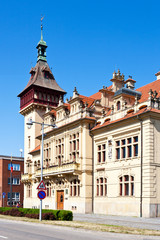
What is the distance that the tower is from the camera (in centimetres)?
5797

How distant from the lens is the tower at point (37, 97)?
57969 mm

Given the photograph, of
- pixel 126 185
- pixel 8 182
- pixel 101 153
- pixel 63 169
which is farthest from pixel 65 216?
pixel 8 182

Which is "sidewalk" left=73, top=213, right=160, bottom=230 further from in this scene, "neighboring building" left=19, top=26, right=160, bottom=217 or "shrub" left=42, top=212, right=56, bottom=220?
"shrub" left=42, top=212, right=56, bottom=220

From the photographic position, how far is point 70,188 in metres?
40.9

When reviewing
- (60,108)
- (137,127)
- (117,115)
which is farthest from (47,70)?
(137,127)

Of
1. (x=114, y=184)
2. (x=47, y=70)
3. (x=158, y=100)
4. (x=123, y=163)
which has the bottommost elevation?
(x=114, y=184)

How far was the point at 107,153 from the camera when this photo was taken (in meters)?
36.9

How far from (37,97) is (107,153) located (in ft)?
82.3

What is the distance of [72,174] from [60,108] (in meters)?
10.0

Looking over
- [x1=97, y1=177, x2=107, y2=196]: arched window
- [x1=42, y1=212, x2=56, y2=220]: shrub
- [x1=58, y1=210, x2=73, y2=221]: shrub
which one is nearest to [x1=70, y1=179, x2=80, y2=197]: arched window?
[x1=97, y1=177, x2=107, y2=196]: arched window

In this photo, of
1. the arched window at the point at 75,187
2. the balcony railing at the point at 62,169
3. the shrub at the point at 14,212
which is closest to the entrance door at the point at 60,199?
the arched window at the point at 75,187

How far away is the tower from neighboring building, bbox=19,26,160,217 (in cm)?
819

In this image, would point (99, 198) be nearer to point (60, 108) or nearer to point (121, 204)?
point (121, 204)

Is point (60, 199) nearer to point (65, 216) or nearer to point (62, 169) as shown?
point (62, 169)
